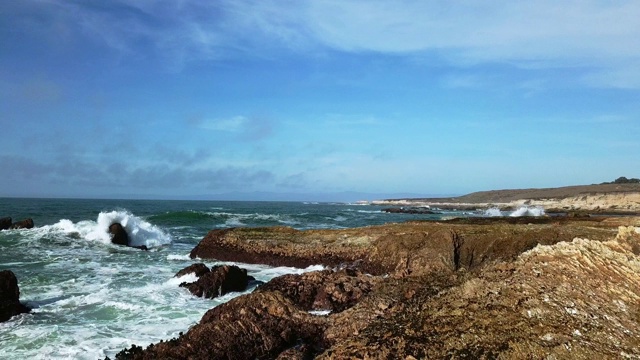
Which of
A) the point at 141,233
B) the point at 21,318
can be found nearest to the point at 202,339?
the point at 21,318

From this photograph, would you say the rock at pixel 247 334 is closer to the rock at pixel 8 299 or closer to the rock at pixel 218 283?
the rock at pixel 218 283

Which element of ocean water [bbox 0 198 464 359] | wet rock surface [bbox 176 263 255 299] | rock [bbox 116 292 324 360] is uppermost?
rock [bbox 116 292 324 360]

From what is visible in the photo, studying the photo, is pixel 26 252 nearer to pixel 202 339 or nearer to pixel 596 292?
pixel 202 339

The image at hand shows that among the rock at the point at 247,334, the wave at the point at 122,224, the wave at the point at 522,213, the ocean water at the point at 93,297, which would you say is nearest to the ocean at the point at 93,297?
the ocean water at the point at 93,297

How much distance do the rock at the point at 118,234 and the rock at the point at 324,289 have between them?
20.3 meters

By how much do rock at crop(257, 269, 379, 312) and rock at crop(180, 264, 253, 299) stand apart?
3.22 metres

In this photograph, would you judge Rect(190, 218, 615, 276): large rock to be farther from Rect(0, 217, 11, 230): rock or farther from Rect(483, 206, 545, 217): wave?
Rect(483, 206, 545, 217): wave

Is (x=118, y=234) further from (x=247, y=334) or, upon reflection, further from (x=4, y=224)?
(x=247, y=334)

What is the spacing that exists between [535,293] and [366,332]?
2287mm

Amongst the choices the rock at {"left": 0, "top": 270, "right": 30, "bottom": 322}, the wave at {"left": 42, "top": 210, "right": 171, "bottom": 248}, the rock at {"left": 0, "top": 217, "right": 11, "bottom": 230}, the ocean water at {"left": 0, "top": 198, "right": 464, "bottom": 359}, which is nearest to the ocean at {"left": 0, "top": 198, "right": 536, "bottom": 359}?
the ocean water at {"left": 0, "top": 198, "right": 464, "bottom": 359}

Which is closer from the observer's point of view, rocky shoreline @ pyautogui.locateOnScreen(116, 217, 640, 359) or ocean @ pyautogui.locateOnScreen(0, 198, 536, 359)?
rocky shoreline @ pyautogui.locateOnScreen(116, 217, 640, 359)

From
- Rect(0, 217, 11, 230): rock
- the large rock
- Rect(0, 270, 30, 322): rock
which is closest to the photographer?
Rect(0, 270, 30, 322): rock

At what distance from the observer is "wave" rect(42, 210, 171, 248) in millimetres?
28219

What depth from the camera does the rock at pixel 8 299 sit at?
34.4 ft
